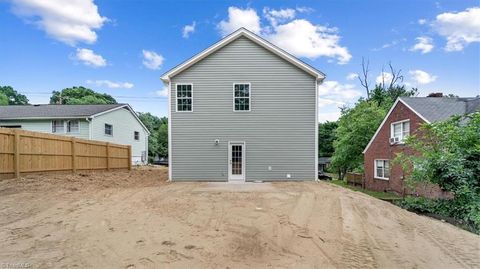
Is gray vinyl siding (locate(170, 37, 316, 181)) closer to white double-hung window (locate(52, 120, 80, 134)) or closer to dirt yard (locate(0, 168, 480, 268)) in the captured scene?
dirt yard (locate(0, 168, 480, 268))

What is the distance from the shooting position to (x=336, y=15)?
52.9ft

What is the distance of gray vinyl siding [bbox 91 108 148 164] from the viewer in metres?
22.3

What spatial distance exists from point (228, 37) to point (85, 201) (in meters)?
9.71

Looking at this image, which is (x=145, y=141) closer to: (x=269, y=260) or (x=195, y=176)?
(x=195, y=176)

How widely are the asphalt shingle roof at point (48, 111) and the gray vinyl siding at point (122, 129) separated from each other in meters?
0.72

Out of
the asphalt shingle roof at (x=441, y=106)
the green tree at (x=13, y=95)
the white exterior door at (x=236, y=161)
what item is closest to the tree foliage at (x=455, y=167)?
the asphalt shingle roof at (x=441, y=106)

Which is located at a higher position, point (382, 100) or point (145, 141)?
point (382, 100)

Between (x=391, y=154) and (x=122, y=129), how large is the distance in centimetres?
2109

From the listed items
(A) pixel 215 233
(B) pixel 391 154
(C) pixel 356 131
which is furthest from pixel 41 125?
(C) pixel 356 131

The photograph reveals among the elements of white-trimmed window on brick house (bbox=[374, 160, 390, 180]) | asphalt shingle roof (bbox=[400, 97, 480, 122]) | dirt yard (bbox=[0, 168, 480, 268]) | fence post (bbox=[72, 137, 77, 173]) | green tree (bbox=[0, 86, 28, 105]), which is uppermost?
green tree (bbox=[0, 86, 28, 105])

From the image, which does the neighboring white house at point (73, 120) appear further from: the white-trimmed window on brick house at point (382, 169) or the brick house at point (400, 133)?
the white-trimmed window on brick house at point (382, 169)

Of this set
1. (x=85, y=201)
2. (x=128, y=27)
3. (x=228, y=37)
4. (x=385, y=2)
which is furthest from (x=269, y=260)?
(x=128, y=27)

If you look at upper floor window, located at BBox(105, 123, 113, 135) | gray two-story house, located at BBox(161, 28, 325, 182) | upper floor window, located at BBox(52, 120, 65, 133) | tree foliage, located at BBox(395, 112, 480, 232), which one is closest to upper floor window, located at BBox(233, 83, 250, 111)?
gray two-story house, located at BBox(161, 28, 325, 182)

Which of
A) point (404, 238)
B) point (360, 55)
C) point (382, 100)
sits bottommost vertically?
point (404, 238)
